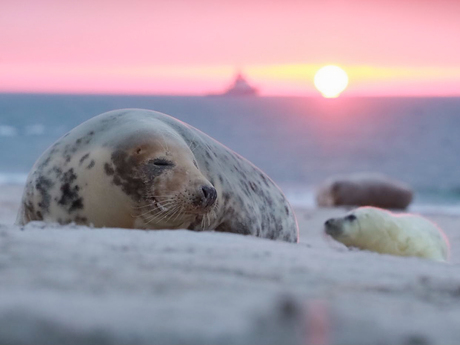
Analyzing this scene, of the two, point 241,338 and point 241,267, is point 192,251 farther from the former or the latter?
point 241,338

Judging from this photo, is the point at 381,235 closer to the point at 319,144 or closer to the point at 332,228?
the point at 332,228

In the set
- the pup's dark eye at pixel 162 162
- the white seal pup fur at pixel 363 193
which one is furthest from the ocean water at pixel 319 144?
the pup's dark eye at pixel 162 162

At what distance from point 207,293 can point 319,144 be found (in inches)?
1437

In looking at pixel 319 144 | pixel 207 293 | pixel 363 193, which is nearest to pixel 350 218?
pixel 207 293

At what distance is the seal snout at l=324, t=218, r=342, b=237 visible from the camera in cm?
494

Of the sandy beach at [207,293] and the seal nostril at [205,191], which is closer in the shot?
the sandy beach at [207,293]

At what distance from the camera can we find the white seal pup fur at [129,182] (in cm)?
356

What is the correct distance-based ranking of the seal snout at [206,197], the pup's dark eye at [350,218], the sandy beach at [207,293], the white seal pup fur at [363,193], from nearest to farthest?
the sandy beach at [207,293] → the seal snout at [206,197] → the pup's dark eye at [350,218] → the white seal pup fur at [363,193]

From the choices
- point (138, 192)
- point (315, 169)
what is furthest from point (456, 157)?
point (138, 192)

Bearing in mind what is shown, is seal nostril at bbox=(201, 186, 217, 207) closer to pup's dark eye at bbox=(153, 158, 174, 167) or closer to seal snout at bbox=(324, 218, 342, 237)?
pup's dark eye at bbox=(153, 158, 174, 167)

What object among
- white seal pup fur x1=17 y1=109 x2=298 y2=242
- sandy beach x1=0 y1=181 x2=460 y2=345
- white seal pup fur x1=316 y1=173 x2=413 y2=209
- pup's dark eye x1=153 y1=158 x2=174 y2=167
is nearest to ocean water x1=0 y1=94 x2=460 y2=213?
white seal pup fur x1=316 y1=173 x2=413 y2=209

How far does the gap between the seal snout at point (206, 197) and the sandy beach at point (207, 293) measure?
698mm

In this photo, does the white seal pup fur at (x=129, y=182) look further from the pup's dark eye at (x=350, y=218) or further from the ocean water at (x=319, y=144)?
the ocean water at (x=319, y=144)

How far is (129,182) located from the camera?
141 inches
